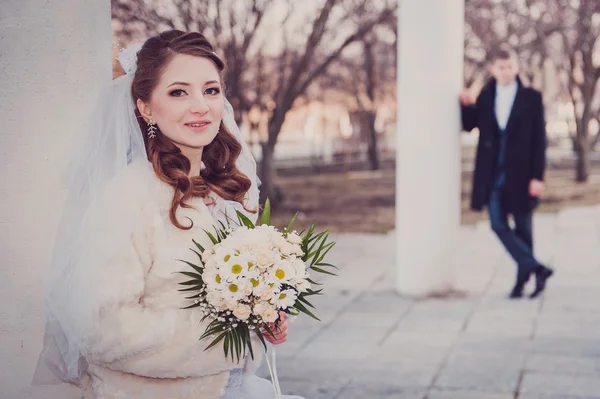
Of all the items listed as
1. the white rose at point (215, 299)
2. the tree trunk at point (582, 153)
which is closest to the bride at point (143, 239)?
the white rose at point (215, 299)

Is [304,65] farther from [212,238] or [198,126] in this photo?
[212,238]

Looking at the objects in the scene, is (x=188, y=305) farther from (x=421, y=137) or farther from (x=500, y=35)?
(x=500, y=35)

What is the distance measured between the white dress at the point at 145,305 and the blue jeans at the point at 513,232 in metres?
5.12

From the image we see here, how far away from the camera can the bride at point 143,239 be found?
7.48 ft

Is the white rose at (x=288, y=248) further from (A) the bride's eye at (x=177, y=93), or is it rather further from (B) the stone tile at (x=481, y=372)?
(B) the stone tile at (x=481, y=372)

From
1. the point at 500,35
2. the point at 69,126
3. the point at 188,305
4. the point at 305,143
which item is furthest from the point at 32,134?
the point at 305,143

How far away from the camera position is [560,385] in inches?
198

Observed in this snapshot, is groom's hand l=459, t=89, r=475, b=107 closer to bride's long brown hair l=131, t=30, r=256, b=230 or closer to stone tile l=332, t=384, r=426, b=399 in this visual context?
stone tile l=332, t=384, r=426, b=399

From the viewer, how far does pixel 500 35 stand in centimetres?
2153

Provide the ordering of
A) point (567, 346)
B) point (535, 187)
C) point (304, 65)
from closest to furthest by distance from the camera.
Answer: point (567, 346) < point (535, 187) < point (304, 65)

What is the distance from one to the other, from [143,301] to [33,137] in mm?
691

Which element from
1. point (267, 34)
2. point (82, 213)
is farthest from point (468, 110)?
point (267, 34)

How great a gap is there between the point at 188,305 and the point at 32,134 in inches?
31.0

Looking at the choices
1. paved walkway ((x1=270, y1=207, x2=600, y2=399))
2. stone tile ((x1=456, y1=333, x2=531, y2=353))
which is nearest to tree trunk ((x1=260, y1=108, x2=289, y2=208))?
paved walkway ((x1=270, y1=207, x2=600, y2=399))
